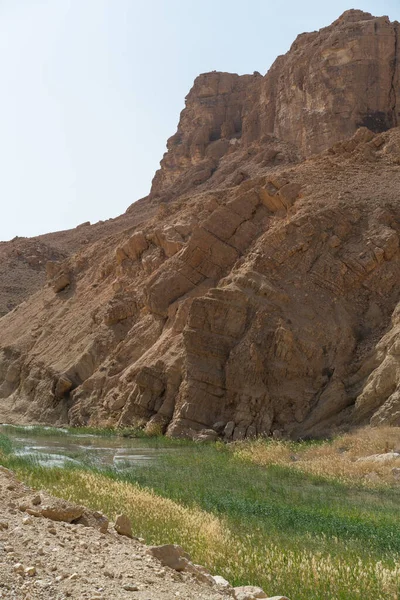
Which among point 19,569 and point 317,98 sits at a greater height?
point 317,98

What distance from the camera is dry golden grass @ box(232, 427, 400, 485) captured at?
1619cm

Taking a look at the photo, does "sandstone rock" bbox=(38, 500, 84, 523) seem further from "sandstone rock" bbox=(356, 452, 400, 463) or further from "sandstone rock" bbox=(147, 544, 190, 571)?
"sandstone rock" bbox=(356, 452, 400, 463)

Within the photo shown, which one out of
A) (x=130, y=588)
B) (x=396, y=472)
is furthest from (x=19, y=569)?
(x=396, y=472)

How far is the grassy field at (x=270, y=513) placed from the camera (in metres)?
7.07

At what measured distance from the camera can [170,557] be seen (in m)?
6.32

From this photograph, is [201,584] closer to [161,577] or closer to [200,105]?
[161,577]

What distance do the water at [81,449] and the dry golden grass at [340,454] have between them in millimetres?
2807

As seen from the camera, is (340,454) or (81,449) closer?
(340,454)

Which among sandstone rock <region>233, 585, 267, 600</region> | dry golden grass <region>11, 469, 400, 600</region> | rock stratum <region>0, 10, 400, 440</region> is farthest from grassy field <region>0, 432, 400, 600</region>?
rock stratum <region>0, 10, 400, 440</region>

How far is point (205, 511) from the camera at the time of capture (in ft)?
35.6

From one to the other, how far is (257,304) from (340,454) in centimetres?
800

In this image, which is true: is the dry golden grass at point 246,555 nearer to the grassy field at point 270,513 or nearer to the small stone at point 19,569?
the grassy field at point 270,513

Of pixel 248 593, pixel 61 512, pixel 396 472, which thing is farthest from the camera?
pixel 396 472

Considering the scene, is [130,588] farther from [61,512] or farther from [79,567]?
[61,512]
